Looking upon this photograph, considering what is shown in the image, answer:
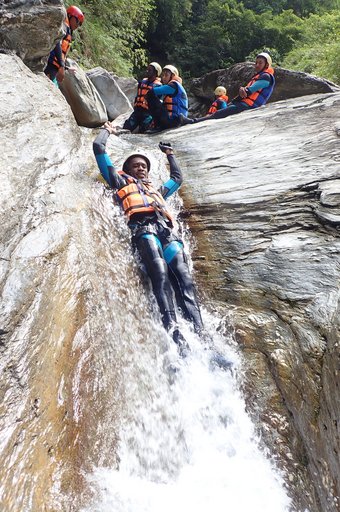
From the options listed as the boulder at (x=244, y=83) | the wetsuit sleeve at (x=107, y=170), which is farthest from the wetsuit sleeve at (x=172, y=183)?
the boulder at (x=244, y=83)

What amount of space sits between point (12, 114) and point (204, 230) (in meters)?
3.33

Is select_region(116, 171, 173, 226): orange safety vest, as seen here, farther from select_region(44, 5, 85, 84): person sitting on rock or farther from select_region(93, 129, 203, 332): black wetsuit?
select_region(44, 5, 85, 84): person sitting on rock

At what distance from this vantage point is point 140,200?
561 centimetres

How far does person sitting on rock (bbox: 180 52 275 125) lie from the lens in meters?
10.1

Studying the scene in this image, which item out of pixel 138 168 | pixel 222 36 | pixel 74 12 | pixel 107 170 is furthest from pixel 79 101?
pixel 222 36

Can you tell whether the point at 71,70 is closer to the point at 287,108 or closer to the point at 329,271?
the point at 287,108

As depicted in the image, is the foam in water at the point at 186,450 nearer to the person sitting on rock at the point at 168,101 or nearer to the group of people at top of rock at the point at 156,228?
the group of people at top of rock at the point at 156,228

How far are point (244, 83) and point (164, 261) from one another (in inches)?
480

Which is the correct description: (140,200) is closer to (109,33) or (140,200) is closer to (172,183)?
(172,183)

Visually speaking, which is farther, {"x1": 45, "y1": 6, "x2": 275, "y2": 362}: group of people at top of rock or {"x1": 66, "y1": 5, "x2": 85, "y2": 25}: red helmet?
{"x1": 66, "y1": 5, "x2": 85, "y2": 25}: red helmet

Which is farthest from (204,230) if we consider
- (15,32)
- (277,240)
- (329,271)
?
(15,32)

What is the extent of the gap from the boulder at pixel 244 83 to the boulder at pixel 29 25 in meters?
8.24

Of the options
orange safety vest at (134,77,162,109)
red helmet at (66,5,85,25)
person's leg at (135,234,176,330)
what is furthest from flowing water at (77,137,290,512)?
red helmet at (66,5,85,25)

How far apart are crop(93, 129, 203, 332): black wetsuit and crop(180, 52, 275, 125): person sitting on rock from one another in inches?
206
